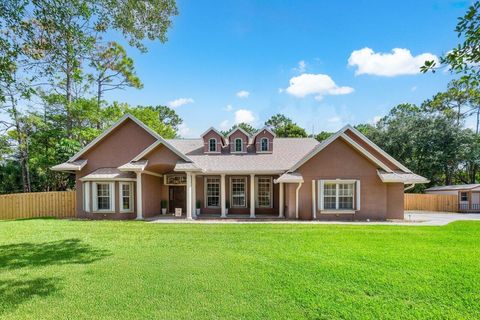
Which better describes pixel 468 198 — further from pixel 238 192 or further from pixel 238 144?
pixel 238 144

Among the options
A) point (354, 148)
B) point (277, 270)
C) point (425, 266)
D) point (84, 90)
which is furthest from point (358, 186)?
point (84, 90)

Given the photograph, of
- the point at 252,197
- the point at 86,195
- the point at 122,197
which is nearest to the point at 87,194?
the point at 86,195

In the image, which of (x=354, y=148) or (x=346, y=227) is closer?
(x=346, y=227)

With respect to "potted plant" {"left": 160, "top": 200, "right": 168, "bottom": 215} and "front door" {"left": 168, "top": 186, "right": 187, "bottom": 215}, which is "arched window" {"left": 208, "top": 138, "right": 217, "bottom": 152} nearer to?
"front door" {"left": 168, "top": 186, "right": 187, "bottom": 215}

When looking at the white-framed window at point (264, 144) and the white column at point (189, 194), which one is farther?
the white-framed window at point (264, 144)

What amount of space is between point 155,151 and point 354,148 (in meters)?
11.6

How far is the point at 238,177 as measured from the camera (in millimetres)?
18000

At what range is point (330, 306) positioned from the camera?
4691 mm

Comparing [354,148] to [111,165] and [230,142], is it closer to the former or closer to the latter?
[230,142]

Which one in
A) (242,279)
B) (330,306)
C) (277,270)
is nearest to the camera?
(330,306)

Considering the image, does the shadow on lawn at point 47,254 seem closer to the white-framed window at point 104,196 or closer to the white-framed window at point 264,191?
the white-framed window at point 104,196

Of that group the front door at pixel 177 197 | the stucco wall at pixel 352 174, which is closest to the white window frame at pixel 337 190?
the stucco wall at pixel 352 174

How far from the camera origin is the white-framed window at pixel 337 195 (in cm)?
1509

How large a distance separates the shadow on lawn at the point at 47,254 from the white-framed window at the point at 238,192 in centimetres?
1007
